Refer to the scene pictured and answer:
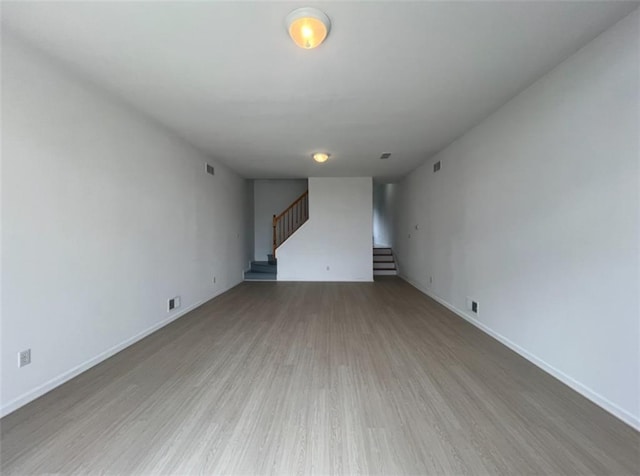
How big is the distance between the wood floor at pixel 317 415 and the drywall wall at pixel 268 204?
Result: 17.6 ft

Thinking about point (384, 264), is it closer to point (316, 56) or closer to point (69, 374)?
point (316, 56)

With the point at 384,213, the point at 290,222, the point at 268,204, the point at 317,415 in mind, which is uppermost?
the point at 268,204

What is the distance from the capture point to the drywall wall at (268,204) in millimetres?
8414

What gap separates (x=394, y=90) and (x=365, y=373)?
8.56 ft

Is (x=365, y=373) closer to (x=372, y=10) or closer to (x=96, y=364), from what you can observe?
(x=96, y=364)

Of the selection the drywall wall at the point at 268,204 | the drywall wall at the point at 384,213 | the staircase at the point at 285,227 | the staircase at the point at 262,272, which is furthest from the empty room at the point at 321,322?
the drywall wall at the point at 384,213

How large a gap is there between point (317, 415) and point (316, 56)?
2.59 meters

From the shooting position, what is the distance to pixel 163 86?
252 centimetres

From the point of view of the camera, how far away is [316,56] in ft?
6.84

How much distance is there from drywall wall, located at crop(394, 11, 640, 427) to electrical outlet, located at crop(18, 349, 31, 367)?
4.02 meters

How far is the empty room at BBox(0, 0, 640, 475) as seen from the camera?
1624 mm

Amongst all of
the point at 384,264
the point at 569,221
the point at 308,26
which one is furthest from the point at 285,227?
the point at 569,221

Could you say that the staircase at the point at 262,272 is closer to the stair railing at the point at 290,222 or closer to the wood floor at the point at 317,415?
the stair railing at the point at 290,222

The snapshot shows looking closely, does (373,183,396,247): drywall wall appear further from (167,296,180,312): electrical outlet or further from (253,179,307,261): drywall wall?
(167,296,180,312): electrical outlet
